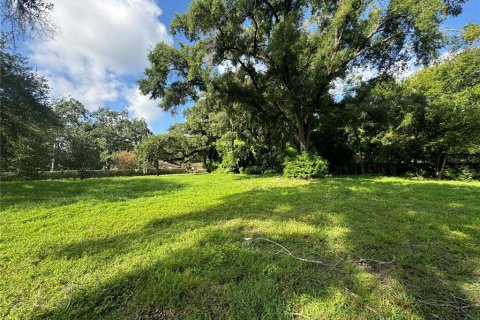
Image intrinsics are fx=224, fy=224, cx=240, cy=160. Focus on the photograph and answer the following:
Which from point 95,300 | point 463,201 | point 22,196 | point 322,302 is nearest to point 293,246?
point 322,302

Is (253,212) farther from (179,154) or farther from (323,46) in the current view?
(179,154)

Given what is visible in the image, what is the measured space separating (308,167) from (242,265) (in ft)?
28.2

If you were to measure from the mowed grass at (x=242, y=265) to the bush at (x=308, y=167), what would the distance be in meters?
5.78

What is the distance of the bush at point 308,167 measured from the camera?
33.7 ft

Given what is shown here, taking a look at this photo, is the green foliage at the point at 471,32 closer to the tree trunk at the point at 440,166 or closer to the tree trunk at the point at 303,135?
the tree trunk at the point at 440,166

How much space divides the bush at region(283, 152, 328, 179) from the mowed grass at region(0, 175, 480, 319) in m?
5.78

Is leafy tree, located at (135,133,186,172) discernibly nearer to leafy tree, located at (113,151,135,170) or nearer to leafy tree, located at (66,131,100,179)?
leafy tree, located at (113,151,135,170)

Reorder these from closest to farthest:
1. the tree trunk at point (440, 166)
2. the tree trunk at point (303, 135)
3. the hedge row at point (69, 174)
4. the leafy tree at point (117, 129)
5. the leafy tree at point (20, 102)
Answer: the leafy tree at point (20, 102), the tree trunk at point (303, 135), the tree trunk at point (440, 166), the hedge row at point (69, 174), the leafy tree at point (117, 129)

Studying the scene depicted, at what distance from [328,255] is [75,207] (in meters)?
5.41

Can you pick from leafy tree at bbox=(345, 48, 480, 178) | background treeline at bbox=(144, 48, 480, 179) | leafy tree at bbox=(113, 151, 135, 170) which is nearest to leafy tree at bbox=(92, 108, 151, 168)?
leafy tree at bbox=(113, 151, 135, 170)

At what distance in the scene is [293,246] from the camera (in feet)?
9.12

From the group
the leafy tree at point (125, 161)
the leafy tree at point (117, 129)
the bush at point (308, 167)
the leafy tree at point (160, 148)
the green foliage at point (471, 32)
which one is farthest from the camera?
the leafy tree at point (117, 129)

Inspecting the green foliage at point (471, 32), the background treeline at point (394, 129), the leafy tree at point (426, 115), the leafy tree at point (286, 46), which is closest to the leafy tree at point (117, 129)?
the background treeline at point (394, 129)

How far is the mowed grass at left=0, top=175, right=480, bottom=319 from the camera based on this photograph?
1.72 m
